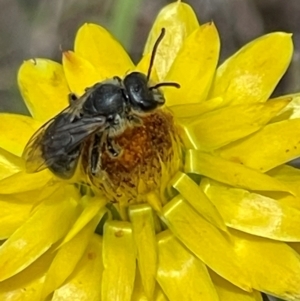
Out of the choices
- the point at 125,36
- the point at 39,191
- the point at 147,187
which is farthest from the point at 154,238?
the point at 125,36

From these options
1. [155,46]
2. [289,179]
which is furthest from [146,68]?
[289,179]

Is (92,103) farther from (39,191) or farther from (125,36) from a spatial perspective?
(125,36)

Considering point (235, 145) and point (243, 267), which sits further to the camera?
point (235, 145)

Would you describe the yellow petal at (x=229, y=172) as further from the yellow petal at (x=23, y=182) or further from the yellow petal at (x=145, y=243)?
the yellow petal at (x=23, y=182)

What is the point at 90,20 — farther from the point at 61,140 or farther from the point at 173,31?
the point at 61,140

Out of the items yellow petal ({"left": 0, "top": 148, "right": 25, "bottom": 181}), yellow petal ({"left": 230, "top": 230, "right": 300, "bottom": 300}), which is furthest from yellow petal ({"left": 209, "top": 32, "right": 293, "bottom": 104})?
yellow petal ({"left": 0, "top": 148, "right": 25, "bottom": 181})

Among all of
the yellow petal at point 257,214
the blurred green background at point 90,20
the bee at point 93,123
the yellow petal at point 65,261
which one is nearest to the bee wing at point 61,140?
the bee at point 93,123
